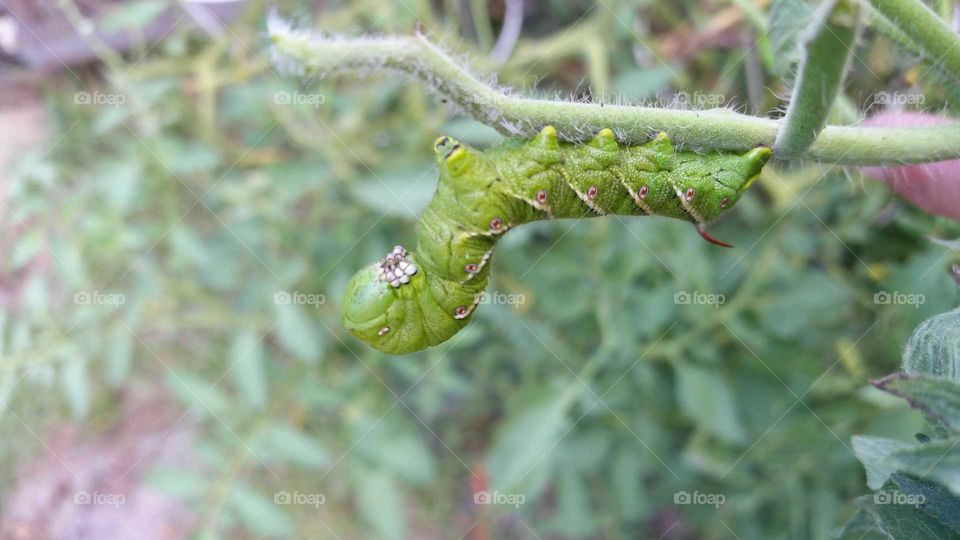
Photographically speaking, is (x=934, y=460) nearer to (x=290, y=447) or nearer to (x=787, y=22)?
(x=787, y=22)

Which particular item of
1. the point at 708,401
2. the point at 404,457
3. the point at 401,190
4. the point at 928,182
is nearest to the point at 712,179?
the point at 928,182

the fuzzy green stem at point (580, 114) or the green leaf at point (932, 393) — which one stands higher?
the fuzzy green stem at point (580, 114)

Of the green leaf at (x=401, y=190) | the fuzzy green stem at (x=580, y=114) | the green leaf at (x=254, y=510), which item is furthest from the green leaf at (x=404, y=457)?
the fuzzy green stem at (x=580, y=114)

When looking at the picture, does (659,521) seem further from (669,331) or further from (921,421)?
(921,421)

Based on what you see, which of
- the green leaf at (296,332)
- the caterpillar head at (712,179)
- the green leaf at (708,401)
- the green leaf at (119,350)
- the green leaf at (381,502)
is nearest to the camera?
the caterpillar head at (712,179)

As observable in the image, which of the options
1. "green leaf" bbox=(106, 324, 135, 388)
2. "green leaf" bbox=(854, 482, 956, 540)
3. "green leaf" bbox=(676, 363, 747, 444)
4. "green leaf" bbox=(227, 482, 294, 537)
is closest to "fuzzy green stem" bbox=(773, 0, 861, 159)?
"green leaf" bbox=(854, 482, 956, 540)

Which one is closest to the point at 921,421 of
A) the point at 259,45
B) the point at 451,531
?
the point at 451,531

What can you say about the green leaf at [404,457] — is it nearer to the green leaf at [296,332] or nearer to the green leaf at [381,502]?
the green leaf at [381,502]
